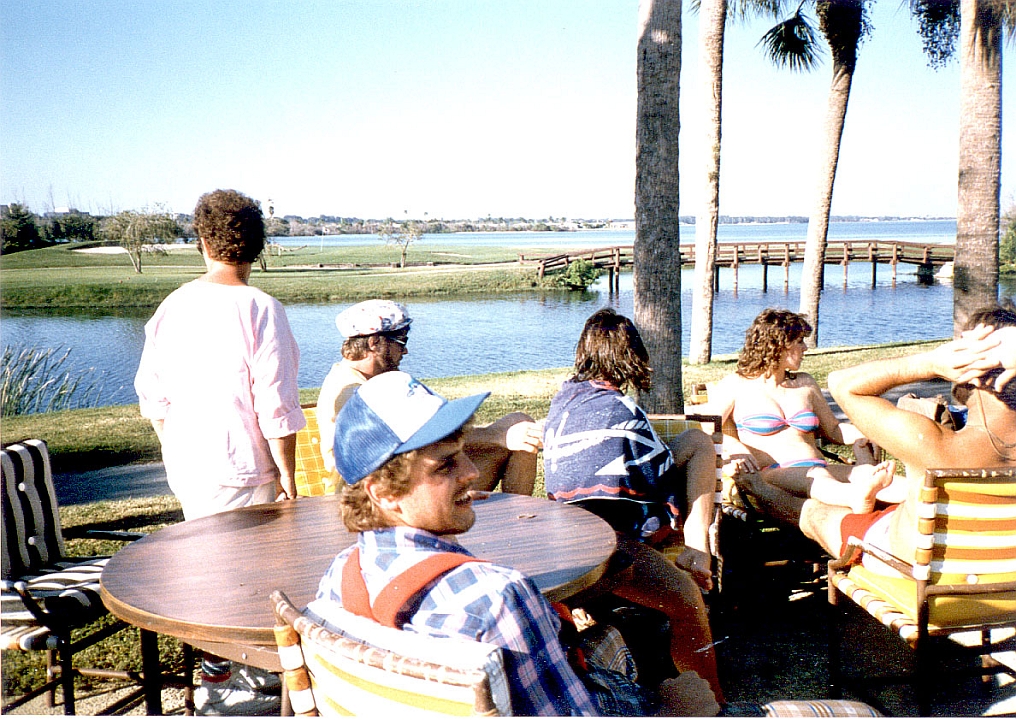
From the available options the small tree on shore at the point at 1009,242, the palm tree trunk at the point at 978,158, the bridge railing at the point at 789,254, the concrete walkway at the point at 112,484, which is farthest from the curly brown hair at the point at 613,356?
the bridge railing at the point at 789,254

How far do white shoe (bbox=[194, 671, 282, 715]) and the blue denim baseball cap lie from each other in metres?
1.69

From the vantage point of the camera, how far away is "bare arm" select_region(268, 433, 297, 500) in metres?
2.81

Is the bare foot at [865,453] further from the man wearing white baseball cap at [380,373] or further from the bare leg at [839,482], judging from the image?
the man wearing white baseball cap at [380,373]

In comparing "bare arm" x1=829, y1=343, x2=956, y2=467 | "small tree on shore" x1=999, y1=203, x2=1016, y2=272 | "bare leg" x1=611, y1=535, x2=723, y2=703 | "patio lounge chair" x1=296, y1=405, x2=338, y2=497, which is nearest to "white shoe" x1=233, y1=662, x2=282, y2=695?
"patio lounge chair" x1=296, y1=405, x2=338, y2=497

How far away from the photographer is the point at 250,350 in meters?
2.74

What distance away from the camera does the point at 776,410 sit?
3875mm

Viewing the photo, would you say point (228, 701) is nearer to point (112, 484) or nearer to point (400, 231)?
Result: point (112, 484)

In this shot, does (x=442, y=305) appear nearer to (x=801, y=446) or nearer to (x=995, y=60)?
(x=995, y=60)

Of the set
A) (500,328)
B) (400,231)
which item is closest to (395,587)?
(500,328)

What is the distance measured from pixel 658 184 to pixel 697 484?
2.77m

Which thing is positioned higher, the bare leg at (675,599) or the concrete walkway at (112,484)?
the bare leg at (675,599)

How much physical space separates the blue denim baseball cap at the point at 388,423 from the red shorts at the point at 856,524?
1970 mm

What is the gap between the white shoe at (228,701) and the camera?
2.84 meters

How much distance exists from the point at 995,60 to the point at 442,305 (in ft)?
97.9
